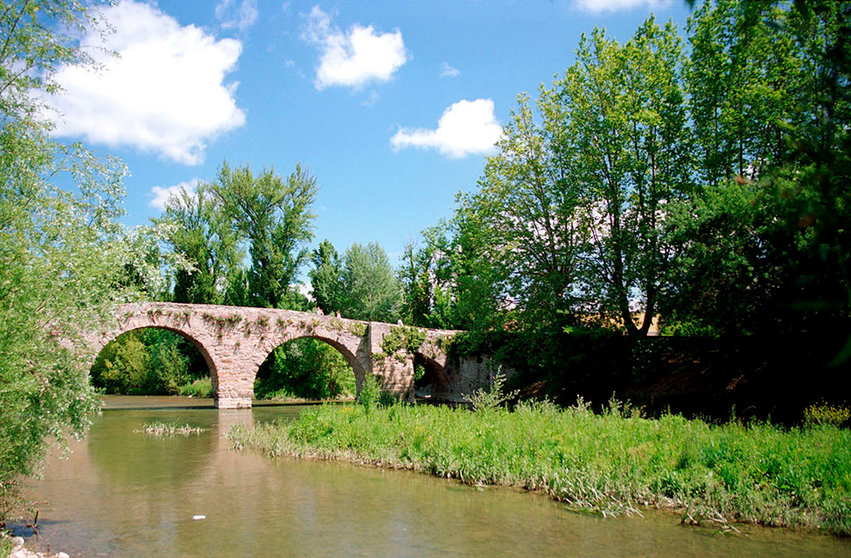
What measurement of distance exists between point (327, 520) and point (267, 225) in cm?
2750

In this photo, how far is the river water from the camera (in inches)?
218

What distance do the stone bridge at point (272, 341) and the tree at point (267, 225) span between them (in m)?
9.20

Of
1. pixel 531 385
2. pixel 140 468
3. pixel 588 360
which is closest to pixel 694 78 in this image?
pixel 588 360

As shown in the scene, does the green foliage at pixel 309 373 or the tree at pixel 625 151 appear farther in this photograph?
the green foliage at pixel 309 373

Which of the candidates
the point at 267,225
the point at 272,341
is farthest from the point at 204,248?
the point at 272,341

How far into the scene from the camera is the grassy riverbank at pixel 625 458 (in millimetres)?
6406

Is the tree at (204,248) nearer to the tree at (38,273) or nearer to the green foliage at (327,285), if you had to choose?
the green foliage at (327,285)

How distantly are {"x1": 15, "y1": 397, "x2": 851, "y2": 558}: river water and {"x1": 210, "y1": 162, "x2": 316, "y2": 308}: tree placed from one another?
2241 cm

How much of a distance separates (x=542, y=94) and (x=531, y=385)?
9.77 metres

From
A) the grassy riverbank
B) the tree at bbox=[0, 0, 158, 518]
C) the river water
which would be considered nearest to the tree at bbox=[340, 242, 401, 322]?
the grassy riverbank

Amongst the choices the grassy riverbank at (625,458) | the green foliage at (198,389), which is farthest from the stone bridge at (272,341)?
the grassy riverbank at (625,458)

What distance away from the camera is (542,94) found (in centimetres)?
1966

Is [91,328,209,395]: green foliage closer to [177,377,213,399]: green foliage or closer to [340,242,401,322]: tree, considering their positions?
[177,377,213,399]: green foliage

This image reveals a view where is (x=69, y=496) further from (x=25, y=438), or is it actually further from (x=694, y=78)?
(x=694, y=78)
